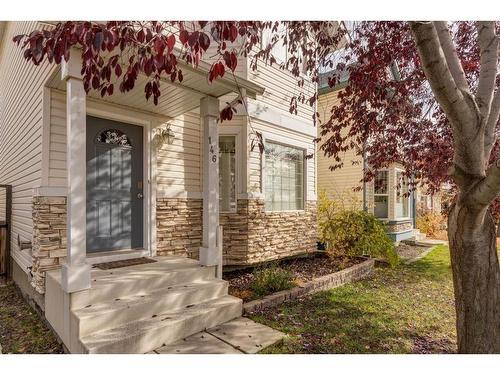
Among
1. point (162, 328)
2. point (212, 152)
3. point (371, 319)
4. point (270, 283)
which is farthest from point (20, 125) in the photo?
point (371, 319)

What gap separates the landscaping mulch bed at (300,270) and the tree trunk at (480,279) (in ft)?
8.54

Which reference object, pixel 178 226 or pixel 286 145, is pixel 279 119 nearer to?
pixel 286 145

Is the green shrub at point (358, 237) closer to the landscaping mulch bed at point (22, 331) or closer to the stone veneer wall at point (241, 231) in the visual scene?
the stone veneer wall at point (241, 231)

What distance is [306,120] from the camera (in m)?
7.86

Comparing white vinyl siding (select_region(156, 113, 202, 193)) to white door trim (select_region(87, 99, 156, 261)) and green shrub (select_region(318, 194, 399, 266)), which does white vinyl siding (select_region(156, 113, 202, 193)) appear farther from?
green shrub (select_region(318, 194, 399, 266))

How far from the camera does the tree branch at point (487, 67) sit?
2.96m

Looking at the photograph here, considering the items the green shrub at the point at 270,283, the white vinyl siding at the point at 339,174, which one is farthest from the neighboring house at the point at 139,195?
the white vinyl siding at the point at 339,174

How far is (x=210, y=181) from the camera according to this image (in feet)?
15.1

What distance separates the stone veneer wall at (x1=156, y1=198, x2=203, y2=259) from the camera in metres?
5.26

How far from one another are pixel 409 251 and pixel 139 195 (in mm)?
8548

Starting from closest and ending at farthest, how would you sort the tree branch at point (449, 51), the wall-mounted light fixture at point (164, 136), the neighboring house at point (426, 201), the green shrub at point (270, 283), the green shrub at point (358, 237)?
the tree branch at point (449, 51)
the green shrub at point (270, 283)
the wall-mounted light fixture at point (164, 136)
the green shrub at point (358, 237)
the neighboring house at point (426, 201)

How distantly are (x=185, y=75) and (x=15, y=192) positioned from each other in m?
4.40

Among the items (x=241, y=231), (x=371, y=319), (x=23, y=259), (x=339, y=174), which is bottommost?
(x=371, y=319)
